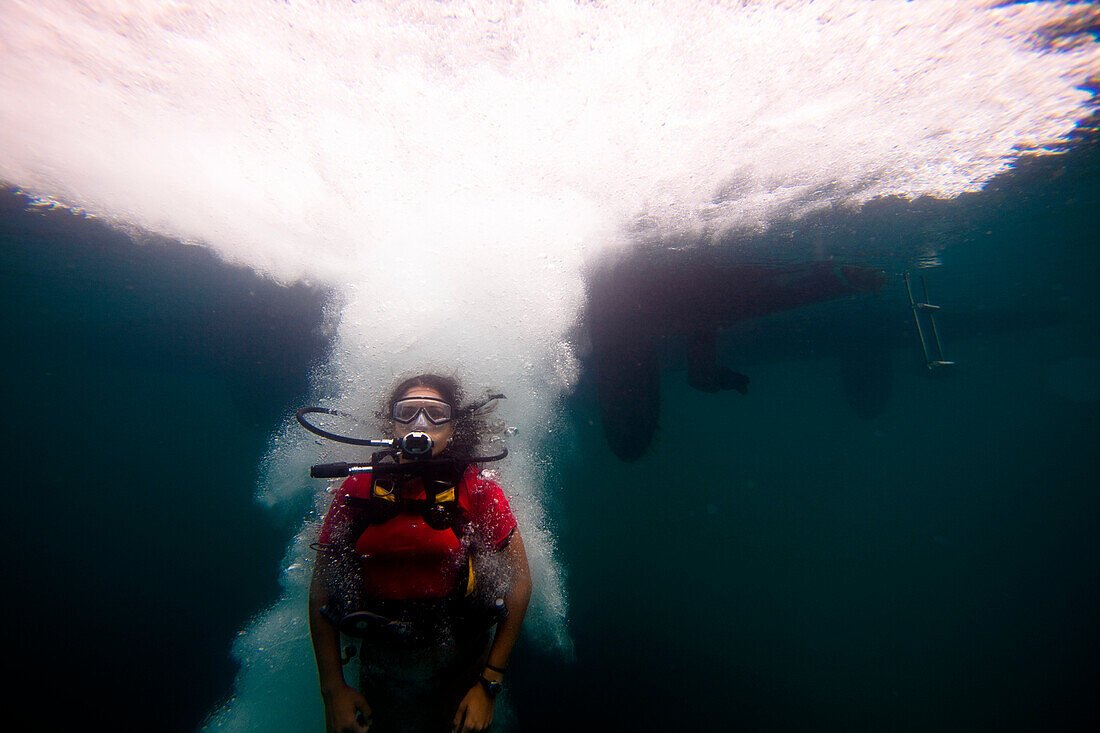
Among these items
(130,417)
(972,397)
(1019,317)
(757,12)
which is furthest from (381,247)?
(972,397)

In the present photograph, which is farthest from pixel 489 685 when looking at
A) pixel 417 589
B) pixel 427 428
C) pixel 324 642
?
pixel 427 428

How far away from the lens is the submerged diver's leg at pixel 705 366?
8.66 meters

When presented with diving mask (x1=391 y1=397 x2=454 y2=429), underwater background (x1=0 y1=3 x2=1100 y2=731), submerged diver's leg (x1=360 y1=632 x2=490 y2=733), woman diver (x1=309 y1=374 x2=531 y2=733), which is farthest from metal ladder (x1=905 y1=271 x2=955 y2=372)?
submerged diver's leg (x1=360 y1=632 x2=490 y2=733)

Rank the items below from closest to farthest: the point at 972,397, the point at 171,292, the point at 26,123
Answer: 1. the point at 26,123
2. the point at 171,292
3. the point at 972,397

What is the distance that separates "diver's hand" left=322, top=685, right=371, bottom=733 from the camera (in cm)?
245

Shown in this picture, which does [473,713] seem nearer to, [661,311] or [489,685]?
[489,685]

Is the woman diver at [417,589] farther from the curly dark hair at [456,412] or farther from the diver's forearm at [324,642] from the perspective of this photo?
the curly dark hair at [456,412]

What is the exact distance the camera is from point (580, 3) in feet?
12.6

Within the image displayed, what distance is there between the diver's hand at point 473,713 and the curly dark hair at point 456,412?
1.60 metres

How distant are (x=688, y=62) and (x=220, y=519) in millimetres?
41176

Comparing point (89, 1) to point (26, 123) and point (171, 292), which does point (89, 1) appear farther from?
point (171, 292)

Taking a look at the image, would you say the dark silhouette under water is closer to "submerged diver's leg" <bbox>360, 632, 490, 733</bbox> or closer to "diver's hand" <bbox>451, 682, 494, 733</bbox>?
"submerged diver's leg" <bbox>360, 632, 490, 733</bbox>

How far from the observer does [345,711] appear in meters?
2.46

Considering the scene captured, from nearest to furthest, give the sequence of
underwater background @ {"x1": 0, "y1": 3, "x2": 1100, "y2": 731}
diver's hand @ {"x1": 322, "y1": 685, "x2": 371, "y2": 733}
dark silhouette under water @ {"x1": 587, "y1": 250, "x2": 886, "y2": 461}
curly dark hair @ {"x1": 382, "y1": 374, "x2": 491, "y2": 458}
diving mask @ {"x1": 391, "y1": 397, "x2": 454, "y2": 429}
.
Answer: diver's hand @ {"x1": 322, "y1": 685, "x2": 371, "y2": 733} < diving mask @ {"x1": 391, "y1": 397, "x2": 454, "y2": 429} < curly dark hair @ {"x1": 382, "y1": 374, "x2": 491, "y2": 458} < underwater background @ {"x1": 0, "y1": 3, "x2": 1100, "y2": 731} < dark silhouette under water @ {"x1": 587, "y1": 250, "x2": 886, "y2": 461}
